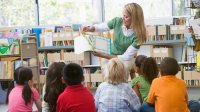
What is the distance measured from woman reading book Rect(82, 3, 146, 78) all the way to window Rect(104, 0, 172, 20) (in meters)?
3.82

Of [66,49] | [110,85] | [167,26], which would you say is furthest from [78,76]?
[66,49]

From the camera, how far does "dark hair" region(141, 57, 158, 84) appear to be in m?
3.43

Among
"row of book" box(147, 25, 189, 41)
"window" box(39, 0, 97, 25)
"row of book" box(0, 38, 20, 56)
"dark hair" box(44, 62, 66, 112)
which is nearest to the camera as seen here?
"dark hair" box(44, 62, 66, 112)

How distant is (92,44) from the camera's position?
3.44 m

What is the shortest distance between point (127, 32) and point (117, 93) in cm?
64

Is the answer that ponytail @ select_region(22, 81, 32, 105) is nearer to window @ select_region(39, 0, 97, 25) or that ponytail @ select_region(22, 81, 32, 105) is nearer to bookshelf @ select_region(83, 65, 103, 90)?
bookshelf @ select_region(83, 65, 103, 90)

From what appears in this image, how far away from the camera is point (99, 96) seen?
10.4ft

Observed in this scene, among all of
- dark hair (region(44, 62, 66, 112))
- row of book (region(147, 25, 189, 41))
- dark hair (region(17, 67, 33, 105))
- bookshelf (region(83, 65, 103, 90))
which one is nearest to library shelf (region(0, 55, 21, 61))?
bookshelf (region(83, 65, 103, 90))

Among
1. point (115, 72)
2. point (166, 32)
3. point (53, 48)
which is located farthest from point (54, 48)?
point (115, 72)

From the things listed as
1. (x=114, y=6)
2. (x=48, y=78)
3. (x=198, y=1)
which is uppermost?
(x=114, y=6)

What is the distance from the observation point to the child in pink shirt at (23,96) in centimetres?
360

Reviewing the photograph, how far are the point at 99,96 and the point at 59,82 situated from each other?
0.39 meters

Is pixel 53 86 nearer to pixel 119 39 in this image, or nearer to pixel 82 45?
pixel 82 45

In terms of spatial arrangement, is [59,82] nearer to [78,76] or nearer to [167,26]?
[78,76]
